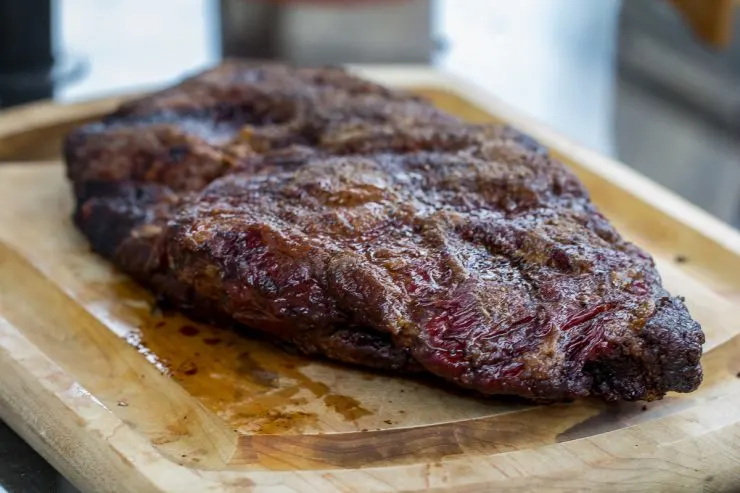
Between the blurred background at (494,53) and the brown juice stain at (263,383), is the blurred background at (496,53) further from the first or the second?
the brown juice stain at (263,383)

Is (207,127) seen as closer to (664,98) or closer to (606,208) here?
(606,208)

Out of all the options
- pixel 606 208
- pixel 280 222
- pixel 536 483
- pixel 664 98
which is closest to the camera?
pixel 536 483

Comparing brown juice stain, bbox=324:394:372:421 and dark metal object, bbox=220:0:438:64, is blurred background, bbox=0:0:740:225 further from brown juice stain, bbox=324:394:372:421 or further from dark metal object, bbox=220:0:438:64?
brown juice stain, bbox=324:394:372:421

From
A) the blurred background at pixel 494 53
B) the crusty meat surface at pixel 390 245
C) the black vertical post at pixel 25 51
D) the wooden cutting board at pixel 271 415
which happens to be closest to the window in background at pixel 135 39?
the blurred background at pixel 494 53

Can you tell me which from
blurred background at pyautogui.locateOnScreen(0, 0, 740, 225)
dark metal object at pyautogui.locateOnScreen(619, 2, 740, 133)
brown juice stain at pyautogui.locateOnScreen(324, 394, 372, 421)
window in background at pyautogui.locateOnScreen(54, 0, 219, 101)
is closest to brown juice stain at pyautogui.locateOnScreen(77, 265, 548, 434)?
brown juice stain at pyautogui.locateOnScreen(324, 394, 372, 421)

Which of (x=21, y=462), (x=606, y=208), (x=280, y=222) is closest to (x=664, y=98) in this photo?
(x=606, y=208)

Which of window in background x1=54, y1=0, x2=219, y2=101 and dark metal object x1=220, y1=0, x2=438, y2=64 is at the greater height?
dark metal object x1=220, y1=0, x2=438, y2=64

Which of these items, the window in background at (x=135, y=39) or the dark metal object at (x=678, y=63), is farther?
the window in background at (x=135, y=39)

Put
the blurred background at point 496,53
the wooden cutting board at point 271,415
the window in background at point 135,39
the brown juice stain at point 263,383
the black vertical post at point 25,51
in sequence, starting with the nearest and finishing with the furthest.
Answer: the wooden cutting board at point 271,415 → the brown juice stain at point 263,383 → the black vertical post at point 25,51 → the blurred background at point 496,53 → the window in background at point 135,39
